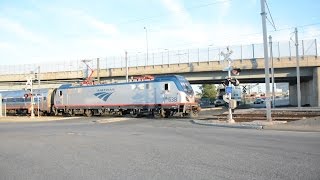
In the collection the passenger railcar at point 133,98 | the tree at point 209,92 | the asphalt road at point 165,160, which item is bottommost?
the asphalt road at point 165,160

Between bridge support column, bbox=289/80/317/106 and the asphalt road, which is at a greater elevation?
bridge support column, bbox=289/80/317/106

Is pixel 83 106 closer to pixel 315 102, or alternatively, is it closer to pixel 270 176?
pixel 315 102

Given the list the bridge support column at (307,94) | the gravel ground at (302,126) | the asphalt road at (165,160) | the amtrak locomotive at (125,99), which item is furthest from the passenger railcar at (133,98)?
the bridge support column at (307,94)

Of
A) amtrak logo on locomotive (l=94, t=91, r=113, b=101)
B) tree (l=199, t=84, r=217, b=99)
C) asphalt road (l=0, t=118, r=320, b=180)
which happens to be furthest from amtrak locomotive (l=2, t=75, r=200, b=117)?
tree (l=199, t=84, r=217, b=99)

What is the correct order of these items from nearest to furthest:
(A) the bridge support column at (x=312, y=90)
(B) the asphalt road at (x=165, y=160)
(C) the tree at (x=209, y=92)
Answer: (B) the asphalt road at (x=165, y=160) < (A) the bridge support column at (x=312, y=90) < (C) the tree at (x=209, y=92)

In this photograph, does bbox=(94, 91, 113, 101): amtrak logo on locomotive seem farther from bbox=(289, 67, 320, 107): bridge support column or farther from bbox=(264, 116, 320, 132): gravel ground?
bbox=(289, 67, 320, 107): bridge support column

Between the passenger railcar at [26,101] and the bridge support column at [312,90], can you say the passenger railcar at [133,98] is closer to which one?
the passenger railcar at [26,101]

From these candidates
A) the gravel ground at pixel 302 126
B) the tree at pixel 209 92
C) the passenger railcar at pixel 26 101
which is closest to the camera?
the gravel ground at pixel 302 126

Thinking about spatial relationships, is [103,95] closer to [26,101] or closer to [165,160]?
[26,101]

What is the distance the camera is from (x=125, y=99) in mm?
39156

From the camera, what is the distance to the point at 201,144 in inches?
551

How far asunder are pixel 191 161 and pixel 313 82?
49333 millimetres

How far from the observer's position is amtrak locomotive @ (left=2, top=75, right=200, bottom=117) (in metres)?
34.9

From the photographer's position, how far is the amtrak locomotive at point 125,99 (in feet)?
115
